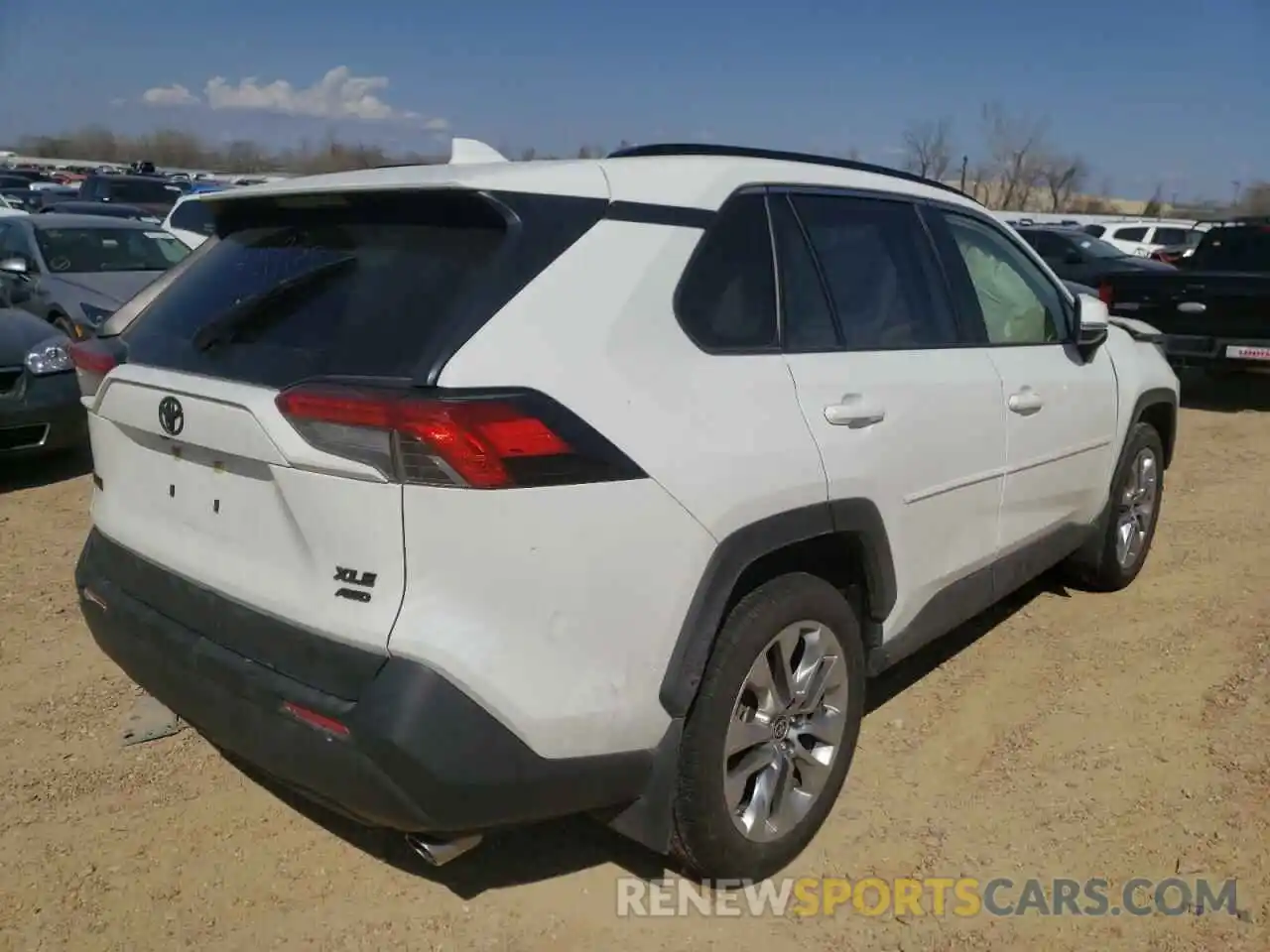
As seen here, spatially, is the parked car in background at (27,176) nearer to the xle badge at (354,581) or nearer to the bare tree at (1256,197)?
the xle badge at (354,581)

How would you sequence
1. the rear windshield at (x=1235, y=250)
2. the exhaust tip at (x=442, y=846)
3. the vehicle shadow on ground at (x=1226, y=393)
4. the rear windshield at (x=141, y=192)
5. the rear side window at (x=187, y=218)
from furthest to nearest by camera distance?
1. the rear windshield at (x=141, y=192)
2. the rear side window at (x=187, y=218)
3. the rear windshield at (x=1235, y=250)
4. the vehicle shadow on ground at (x=1226, y=393)
5. the exhaust tip at (x=442, y=846)

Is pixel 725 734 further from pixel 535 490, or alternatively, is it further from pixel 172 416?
pixel 172 416

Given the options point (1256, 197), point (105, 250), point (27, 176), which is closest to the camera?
point (105, 250)

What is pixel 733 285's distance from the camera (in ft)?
8.75

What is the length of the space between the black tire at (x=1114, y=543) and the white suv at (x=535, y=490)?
1.80m

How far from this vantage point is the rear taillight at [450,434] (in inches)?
80.2

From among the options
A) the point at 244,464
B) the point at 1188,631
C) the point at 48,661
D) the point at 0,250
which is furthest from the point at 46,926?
the point at 0,250

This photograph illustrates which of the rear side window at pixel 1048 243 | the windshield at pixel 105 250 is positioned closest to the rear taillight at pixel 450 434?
the windshield at pixel 105 250

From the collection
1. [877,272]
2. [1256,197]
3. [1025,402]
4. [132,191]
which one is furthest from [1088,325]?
[1256,197]

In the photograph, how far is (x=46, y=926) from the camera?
2611 mm

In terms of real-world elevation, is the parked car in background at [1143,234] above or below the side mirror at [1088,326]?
below

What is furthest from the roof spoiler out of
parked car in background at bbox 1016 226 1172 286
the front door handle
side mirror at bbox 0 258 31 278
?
parked car in background at bbox 1016 226 1172 286

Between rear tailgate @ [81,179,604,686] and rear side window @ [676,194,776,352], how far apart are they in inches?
12.8

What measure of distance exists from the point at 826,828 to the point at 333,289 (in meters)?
2.06
